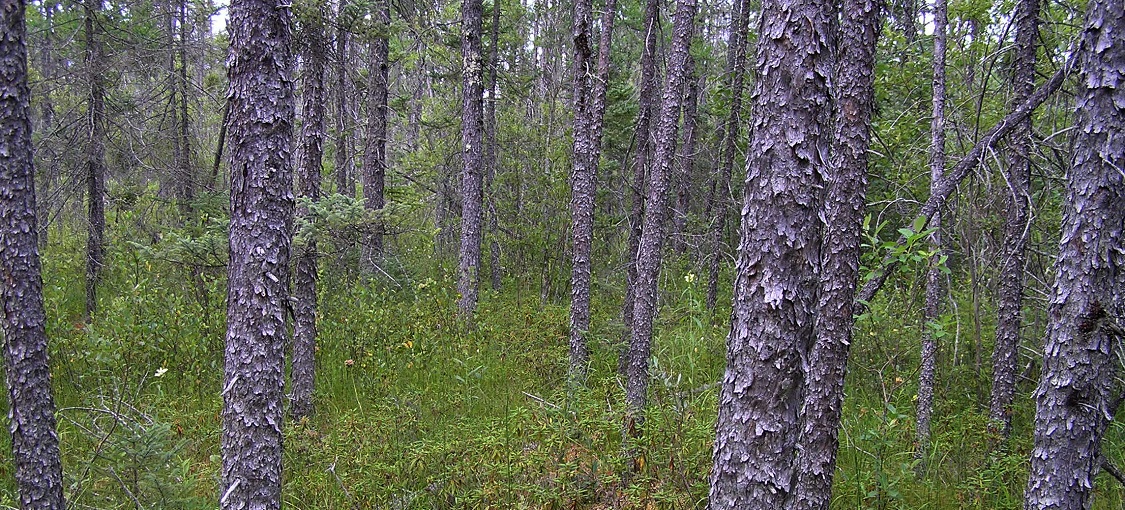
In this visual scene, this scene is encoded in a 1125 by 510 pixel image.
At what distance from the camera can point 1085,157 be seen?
11.5 ft

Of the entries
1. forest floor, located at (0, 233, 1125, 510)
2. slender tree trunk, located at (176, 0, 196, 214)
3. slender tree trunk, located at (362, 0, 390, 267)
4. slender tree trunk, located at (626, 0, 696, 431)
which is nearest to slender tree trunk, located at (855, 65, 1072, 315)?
forest floor, located at (0, 233, 1125, 510)

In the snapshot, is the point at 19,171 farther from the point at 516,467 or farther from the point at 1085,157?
the point at 1085,157

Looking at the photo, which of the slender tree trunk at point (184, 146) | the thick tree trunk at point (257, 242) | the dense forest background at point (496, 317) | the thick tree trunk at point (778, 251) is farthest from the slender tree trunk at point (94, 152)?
the thick tree trunk at point (778, 251)

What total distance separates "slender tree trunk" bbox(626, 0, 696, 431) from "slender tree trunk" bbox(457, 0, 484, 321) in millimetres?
4182

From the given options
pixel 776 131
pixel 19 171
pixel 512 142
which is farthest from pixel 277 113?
pixel 512 142

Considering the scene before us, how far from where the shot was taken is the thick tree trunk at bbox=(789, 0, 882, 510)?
4.19 m

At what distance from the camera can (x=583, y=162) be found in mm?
7648

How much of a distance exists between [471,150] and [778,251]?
7597mm

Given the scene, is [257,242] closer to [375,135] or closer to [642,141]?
[642,141]

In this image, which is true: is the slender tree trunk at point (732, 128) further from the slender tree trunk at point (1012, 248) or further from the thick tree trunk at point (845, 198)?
the thick tree trunk at point (845, 198)

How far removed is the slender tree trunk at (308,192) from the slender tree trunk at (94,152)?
365 centimetres

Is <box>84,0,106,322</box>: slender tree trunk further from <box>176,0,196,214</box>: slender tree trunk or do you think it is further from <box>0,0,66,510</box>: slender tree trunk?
<box>0,0,66,510</box>: slender tree trunk

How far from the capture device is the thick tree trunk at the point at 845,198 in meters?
4.19

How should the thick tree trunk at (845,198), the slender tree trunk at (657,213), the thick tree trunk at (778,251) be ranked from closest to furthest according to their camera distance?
the thick tree trunk at (778,251), the thick tree trunk at (845,198), the slender tree trunk at (657,213)
